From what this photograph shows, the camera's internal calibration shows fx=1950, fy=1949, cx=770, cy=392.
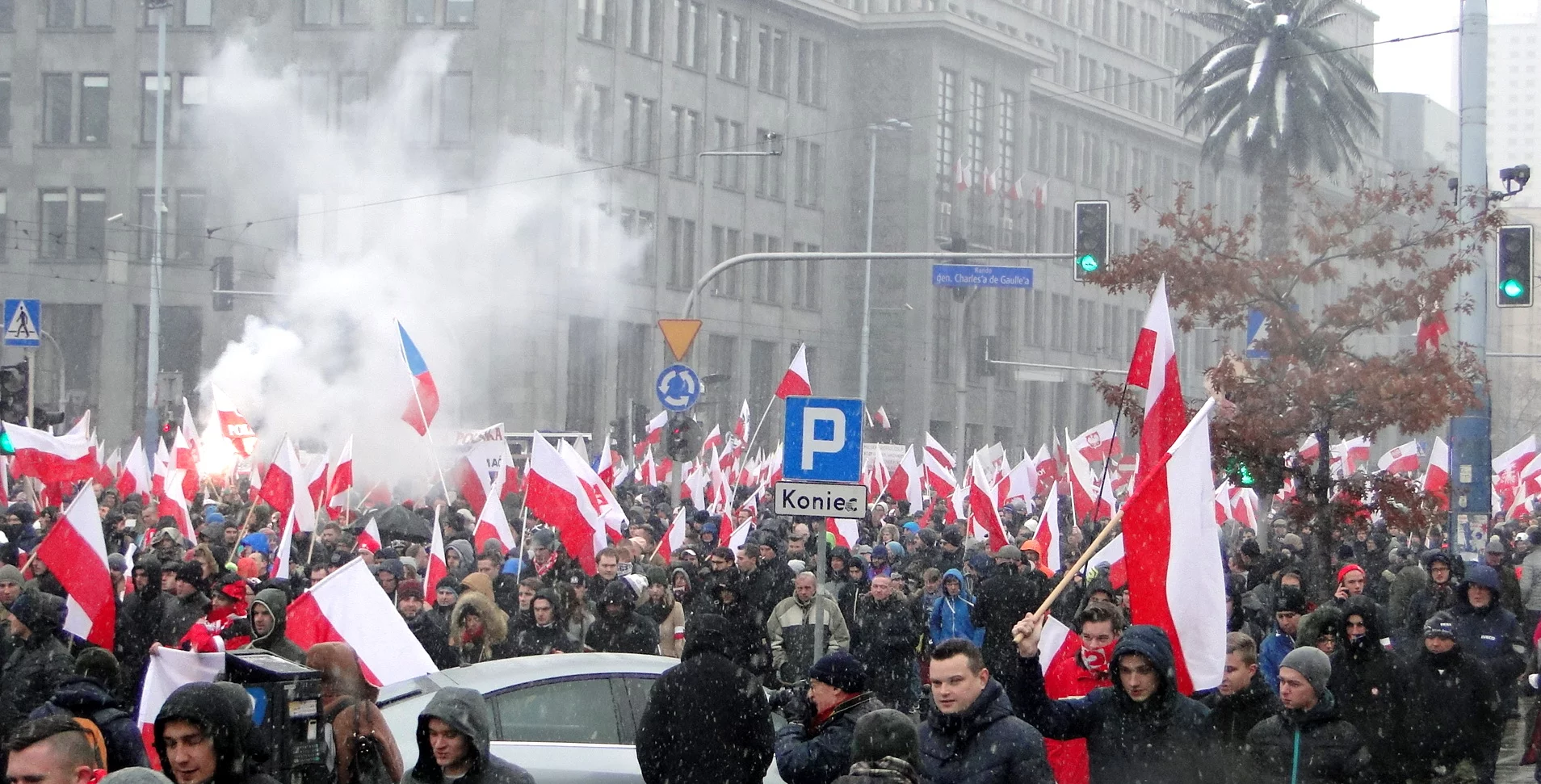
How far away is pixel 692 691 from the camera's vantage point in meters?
6.98

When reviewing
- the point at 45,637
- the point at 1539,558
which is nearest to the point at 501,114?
the point at 1539,558

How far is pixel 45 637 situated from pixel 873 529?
676 inches

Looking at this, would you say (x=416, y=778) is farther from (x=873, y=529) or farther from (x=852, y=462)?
(x=873, y=529)

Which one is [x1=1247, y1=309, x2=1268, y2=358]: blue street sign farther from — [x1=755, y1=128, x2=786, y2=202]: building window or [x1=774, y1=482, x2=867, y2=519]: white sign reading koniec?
[x1=755, y1=128, x2=786, y2=202]: building window

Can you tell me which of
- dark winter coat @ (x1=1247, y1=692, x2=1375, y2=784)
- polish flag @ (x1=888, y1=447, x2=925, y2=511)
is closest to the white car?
dark winter coat @ (x1=1247, y1=692, x2=1375, y2=784)

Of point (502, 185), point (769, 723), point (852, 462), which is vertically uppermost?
point (502, 185)

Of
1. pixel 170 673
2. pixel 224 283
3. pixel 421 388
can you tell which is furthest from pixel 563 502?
pixel 224 283

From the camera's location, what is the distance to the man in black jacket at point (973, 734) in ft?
18.3

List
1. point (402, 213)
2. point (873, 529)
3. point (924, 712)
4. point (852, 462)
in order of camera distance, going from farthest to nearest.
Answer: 1. point (402, 213)
2. point (873, 529)
3. point (924, 712)
4. point (852, 462)

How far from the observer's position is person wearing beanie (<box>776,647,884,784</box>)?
250 inches

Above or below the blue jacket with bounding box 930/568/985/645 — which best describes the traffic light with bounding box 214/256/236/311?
above

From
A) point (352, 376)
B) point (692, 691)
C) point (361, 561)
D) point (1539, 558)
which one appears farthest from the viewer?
point (352, 376)

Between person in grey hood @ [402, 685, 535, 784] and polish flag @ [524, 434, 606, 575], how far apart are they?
993 centimetres

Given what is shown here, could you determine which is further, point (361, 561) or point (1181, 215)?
point (1181, 215)
